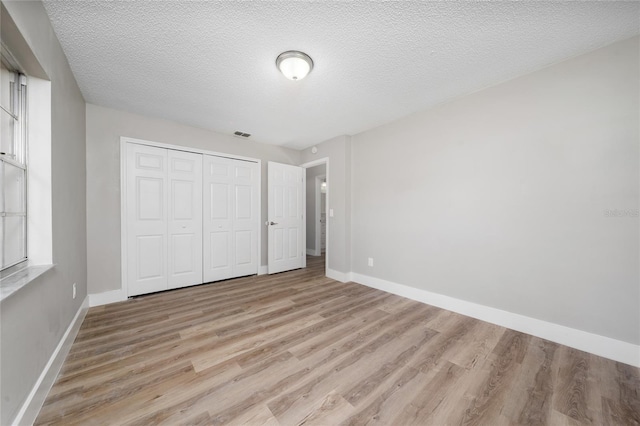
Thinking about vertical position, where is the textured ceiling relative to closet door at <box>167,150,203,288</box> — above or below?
above

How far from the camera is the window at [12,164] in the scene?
4.22 ft

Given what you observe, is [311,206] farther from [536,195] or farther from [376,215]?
[536,195]

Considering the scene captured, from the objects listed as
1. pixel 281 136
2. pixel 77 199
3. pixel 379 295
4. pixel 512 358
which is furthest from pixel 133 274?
pixel 512 358

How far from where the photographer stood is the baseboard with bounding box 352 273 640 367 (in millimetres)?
1787

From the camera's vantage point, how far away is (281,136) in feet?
13.0

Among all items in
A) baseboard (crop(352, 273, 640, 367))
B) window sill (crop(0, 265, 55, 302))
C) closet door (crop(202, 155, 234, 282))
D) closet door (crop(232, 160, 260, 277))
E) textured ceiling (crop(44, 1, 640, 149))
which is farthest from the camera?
closet door (crop(232, 160, 260, 277))

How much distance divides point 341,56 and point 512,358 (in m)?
2.84

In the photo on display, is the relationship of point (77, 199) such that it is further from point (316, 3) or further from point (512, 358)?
point (512, 358)

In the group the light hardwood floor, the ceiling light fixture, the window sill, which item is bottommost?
the light hardwood floor

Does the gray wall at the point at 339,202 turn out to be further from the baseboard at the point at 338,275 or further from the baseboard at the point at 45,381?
the baseboard at the point at 45,381

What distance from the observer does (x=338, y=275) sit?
396 cm

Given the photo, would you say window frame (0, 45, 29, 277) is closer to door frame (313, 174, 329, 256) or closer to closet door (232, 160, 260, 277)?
closet door (232, 160, 260, 277)

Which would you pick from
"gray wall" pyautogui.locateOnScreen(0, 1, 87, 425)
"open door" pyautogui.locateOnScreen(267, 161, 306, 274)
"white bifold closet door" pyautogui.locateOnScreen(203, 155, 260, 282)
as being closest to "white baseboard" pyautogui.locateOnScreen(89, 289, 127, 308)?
"gray wall" pyautogui.locateOnScreen(0, 1, 87, 425)

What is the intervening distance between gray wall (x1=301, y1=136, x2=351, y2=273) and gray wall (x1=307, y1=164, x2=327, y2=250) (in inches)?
90.0
